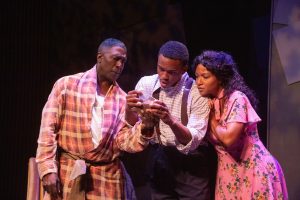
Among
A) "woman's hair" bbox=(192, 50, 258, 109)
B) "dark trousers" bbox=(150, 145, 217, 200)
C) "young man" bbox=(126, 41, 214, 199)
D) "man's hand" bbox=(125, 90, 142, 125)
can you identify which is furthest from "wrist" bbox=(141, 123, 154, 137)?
"woman's hair" bbox=(192, 50, 258, 109)

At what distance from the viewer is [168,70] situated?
283 cm

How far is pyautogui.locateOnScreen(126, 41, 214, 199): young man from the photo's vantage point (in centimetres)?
279

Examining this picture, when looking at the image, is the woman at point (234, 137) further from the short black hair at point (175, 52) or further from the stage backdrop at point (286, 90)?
the stage backdrop at point (286, 90)

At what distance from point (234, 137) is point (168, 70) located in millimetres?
567

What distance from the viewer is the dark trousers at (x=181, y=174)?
9.48ft

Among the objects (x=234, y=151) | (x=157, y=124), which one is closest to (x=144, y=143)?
(x=157, y=124)

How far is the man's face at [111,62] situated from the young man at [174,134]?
0.72 feet

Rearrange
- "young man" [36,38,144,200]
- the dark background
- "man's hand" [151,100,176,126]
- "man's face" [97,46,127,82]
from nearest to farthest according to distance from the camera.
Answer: "man's hand" [151,100,176,126]
"young man" [36,38,144,200]
"man's face" [97,46,127,82]
the dark background

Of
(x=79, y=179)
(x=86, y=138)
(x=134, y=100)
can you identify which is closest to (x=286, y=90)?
(x=134, y=100)

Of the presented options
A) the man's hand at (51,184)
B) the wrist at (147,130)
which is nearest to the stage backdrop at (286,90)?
the wrist at (147,130)

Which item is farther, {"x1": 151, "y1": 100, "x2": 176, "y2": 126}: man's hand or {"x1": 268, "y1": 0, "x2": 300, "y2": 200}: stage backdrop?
{"x1": 268, "y1": 0, "x2": 300, "y2": 200}: stage backdrop

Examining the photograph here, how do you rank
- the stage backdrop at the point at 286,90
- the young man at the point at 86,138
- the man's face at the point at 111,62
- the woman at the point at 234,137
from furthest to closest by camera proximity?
the stage backdrop at the point at 286,90 < the man's face at the point at 111,62 < the young man at the point at 86,138 < the woman at the point at 234,137

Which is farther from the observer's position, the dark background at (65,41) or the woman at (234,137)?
the dark background at (65,41)

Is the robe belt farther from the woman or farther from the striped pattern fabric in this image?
the woman
